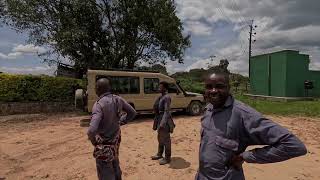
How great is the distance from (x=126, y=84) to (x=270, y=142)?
13.0 metres

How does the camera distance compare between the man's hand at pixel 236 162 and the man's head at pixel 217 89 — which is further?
the man's head at pixel 217 89

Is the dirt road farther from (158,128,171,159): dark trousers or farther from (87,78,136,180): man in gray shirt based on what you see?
(87,78,136,180): man in gray shirt

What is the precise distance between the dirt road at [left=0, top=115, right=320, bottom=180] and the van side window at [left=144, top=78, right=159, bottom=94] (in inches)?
61.0

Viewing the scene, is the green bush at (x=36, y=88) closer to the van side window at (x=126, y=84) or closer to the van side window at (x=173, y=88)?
the van side window at (x=126, y=84)

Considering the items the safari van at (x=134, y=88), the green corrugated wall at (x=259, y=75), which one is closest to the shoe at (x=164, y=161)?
the safari van at (x=134, y=88)

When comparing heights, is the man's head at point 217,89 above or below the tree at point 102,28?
below

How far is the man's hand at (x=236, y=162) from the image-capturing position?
112 inches

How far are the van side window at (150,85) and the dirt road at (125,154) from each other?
1550 mm

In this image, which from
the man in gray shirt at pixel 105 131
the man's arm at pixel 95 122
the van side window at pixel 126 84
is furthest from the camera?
the van side window at pixel 126 84

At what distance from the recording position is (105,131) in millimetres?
5098

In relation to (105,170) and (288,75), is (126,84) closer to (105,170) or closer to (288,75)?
(105,170)

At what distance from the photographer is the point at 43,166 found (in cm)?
898

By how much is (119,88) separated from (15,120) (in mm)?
4536

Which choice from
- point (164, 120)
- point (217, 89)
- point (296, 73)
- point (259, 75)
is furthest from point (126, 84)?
point (259, 75)
